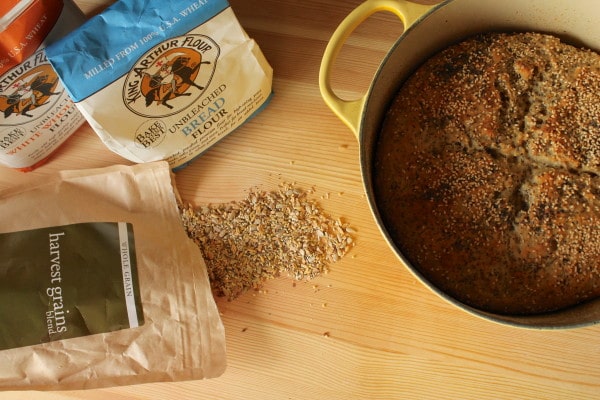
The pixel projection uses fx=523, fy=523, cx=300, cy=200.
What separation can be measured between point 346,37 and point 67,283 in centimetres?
60

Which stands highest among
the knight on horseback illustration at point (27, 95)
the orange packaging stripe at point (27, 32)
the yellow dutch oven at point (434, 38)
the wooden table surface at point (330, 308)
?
the orange packaging stripe at point (27, 32)

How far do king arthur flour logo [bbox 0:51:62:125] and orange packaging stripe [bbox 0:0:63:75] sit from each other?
31mm

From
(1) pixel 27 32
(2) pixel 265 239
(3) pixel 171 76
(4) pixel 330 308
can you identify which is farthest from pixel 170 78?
(4) pixel 330 308

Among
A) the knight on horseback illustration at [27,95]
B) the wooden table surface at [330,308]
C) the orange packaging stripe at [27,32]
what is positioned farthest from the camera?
the wooden table surface at [330,308]

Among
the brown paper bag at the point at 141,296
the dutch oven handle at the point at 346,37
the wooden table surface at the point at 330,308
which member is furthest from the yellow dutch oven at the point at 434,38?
the brown paper bag at the point at 141,296

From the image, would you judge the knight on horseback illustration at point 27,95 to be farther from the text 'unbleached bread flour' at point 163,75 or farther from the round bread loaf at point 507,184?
the round bread loaf at point 507,184

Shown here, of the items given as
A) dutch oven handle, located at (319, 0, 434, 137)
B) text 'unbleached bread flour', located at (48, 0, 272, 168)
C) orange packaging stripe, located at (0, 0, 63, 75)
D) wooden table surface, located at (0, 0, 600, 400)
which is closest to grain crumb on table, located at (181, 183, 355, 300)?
wooden table surface, located at (0, 0, 600, 400)

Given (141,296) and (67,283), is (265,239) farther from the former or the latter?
(67,283)

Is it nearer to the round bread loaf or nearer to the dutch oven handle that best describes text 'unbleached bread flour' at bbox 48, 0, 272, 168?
the dutch oven handle

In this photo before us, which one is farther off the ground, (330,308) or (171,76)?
(171,76)

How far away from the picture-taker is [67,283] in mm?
866

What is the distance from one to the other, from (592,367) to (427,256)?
408 millimetres

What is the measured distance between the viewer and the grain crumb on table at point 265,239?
3.18 ft

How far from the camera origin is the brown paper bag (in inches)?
34.1
